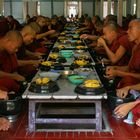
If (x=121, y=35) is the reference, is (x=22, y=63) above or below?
below

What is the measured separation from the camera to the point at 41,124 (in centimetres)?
351

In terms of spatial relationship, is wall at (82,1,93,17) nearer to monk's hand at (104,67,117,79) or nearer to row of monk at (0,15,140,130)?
row of monk at (0,15,140,130)

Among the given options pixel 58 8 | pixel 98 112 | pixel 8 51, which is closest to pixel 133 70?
pixel 98 112

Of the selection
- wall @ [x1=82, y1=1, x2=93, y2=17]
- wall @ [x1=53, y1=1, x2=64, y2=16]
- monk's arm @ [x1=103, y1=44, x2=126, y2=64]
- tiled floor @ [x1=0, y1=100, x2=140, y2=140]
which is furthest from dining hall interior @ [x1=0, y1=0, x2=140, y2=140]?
wall @ [x1=82, y1=1, x2=93, y2=17]

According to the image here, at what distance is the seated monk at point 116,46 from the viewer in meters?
5.46

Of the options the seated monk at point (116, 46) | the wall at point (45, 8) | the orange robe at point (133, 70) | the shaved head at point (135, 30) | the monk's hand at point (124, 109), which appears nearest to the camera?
the monk's hand at point (124, 109)

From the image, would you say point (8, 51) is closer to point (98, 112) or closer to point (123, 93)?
point (123, 93)

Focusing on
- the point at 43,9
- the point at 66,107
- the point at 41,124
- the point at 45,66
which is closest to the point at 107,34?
the point at 45,66

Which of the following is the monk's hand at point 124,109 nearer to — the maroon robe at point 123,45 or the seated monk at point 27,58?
the seated monk at point 27,58

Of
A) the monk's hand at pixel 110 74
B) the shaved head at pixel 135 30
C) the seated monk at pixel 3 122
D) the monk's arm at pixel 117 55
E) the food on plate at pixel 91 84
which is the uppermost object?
the shaved head at pixel 135 30

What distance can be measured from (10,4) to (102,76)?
21.7 m

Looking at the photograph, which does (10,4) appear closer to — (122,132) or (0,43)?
(0,43)

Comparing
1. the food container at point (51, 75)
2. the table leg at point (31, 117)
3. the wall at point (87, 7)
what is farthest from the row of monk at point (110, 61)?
the wall at point (87, 7)

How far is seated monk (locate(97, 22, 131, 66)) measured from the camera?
5.46 m
